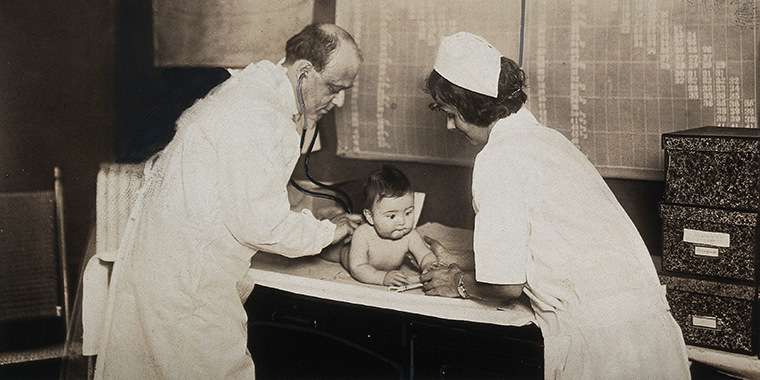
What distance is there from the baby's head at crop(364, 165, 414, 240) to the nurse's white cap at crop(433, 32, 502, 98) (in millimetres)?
378

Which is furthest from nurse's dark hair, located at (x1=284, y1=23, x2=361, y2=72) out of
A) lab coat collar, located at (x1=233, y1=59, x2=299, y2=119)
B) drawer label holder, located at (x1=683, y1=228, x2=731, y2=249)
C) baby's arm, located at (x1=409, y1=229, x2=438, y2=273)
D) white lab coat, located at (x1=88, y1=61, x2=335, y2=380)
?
drawer label holder, located at (x1=683, y1=228, x2=731, y2=249)

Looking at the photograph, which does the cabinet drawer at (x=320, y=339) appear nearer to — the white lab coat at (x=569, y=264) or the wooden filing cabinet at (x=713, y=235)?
the white lab coat at (x=569, y=264)

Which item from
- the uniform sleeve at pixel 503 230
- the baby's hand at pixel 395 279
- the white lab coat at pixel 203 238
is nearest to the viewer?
the uniform sleeve at pixel 503 230

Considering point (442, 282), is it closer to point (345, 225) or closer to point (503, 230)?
point (503, 230)

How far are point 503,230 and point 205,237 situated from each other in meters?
0.77

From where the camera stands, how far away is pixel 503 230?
129cm

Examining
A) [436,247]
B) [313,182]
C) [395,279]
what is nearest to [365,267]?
[395,279]

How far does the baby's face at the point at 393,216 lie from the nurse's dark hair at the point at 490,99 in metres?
0.36

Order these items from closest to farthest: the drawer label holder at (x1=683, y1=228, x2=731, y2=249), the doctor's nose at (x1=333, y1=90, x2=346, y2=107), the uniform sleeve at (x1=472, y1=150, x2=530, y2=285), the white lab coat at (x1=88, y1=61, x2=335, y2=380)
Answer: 1. the uniform sleeve at (x1=472, y1=150, x2=530, y2=285)
2. the drawer label holder at (x1=683, y1=228, x2=731, y2=249)
3. the white lab coat at (x1=88, y1=61, x2=335, y2=380)
4. the doctor's nose at (x1=333, y1=90, x2=346, y2=107)

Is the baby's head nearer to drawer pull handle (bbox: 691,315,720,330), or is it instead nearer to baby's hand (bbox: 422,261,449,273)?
baby's hand (bbox: 422,261,449,273)

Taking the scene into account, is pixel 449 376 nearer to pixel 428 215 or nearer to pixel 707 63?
pixel 428 215

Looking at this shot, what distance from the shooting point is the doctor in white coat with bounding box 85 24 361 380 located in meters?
1.50

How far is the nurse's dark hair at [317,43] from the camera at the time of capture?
164cm

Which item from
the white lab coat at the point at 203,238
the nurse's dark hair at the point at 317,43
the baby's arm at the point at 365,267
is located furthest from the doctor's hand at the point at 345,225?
the nurse's dark hair at the point at 317,43
